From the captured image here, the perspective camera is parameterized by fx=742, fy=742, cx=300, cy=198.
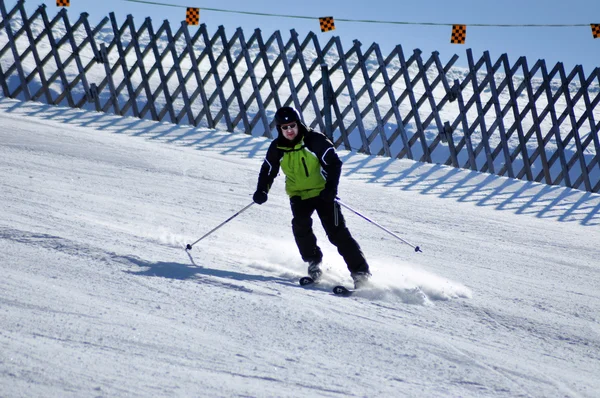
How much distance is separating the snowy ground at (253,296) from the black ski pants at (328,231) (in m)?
0.18

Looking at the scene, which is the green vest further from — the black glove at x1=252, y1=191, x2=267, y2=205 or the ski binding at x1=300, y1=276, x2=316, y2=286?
the ski binding at x1=300, y1=276, x2=316, y2=286

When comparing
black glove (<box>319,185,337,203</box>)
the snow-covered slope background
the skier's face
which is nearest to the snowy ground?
the snow-covered slope background

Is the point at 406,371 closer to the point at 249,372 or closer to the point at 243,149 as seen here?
the point at 249,372

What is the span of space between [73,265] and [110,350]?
1.04 m

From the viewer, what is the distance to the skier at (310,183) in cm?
401

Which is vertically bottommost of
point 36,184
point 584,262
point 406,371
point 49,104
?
point 584,262

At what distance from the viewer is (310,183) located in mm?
4086

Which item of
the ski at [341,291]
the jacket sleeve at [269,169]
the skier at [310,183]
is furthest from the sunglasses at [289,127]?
the ski at [341,291]

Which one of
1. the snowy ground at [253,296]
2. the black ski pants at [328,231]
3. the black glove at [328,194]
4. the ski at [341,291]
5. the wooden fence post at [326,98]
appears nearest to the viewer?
the snowy ground at [253,296]

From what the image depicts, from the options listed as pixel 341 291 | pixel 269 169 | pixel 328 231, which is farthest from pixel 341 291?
pixel 269 169

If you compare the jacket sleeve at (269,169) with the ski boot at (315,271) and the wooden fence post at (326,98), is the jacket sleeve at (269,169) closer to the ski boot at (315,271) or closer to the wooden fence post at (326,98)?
the ski boot at (315,271)

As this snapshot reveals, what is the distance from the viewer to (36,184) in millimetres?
5641

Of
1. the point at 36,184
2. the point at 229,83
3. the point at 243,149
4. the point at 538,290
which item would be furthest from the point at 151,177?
the point at 229,83

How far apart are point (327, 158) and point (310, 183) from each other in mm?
178
